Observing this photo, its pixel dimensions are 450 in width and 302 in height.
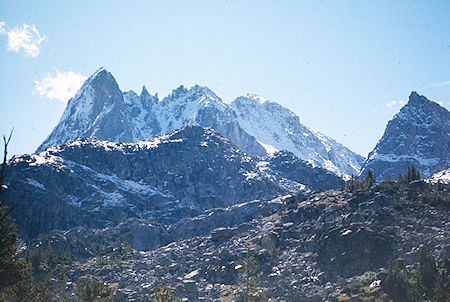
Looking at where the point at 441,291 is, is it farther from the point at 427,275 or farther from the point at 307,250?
the point at 307,250

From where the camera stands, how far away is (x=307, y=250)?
390 ft

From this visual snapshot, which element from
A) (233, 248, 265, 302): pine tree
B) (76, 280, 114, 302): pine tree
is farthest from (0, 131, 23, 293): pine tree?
(233, 248, 265, 302): pine tree

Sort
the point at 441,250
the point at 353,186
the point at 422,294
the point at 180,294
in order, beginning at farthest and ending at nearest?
1. the point at 353,186
2. the point at 180,294
3. the point at 441,250
4. the point at 422,294

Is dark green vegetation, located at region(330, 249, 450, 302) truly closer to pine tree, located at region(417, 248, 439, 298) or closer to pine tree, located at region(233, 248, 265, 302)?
pine tree, located at region(417, 248, 439, 298)

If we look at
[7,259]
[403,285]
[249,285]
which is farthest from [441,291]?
[7,259]

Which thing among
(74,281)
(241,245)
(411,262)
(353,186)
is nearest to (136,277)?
(74,281)

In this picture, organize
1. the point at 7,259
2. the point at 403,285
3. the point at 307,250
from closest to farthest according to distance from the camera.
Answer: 1. the point at 7,259
2. the point at 403,285
3. the point at 307,250

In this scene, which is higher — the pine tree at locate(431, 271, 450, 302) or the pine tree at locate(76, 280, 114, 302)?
the pine tree at locate(76, 280, 114, 302)

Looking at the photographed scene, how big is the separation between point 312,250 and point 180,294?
32.9 meters

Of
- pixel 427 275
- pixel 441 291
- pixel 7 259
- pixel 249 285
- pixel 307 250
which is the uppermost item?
pixel 7 259

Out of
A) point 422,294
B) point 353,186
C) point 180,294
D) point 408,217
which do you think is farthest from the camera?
point 353,186

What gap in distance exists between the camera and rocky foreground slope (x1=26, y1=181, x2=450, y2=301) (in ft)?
332

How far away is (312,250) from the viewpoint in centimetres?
11738

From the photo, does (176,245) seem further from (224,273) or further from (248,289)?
(248,289)
